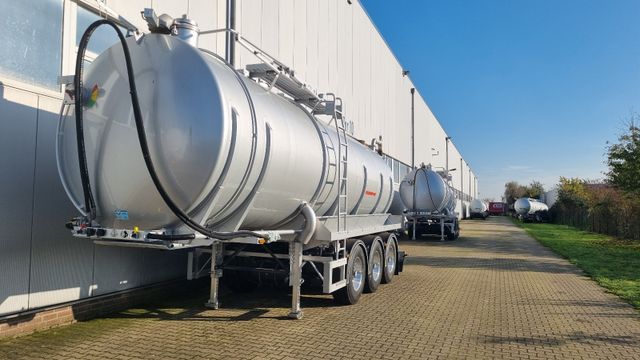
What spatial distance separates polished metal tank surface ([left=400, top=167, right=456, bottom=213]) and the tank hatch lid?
15.6 meters

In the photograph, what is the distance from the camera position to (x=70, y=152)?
18.3ft

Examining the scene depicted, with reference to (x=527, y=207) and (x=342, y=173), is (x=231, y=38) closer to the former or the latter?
(x=342, y=173)

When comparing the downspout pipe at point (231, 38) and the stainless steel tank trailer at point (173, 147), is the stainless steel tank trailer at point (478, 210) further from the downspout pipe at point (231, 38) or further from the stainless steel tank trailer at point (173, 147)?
the stainless steel tank trailer at point (173, 147)

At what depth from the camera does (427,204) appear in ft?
77.1

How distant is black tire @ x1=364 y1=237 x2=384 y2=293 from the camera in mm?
9330

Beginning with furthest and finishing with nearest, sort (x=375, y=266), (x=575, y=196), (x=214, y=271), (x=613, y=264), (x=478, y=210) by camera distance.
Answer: (x=478, y=210)
(x=575, y=196)
(x=613, y=264)
(x=375, y=266)
(x=214, y=271)

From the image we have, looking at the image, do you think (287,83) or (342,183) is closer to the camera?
(287,83)

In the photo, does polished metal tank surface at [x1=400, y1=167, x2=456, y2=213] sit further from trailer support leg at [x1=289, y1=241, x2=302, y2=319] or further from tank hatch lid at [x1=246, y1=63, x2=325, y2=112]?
trailer support leg at [x1=289, y1=241, x2=302, y2=319]

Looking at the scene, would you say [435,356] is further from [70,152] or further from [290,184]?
[70,152]

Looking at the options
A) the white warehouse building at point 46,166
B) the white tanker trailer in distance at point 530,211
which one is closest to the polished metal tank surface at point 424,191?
the white warehouse building at point 46,166

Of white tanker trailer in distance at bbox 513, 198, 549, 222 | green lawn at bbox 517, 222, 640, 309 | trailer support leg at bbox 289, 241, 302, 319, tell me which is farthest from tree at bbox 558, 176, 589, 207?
trailer support leg at bbox 289, 241, 302, 319

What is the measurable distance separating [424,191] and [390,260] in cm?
1280

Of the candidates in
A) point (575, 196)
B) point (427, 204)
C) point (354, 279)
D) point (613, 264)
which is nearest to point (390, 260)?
point (354, 279)

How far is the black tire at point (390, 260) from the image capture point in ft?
34.7
